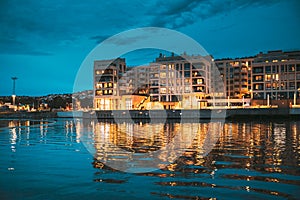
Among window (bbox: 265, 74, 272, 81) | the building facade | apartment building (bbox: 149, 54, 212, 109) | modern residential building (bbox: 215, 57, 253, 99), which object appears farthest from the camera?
modern residential building (bbox: 215, 57, 253, 99)

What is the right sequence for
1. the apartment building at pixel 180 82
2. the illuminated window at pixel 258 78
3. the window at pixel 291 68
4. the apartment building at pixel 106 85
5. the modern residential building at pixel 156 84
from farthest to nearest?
the apartment building at pixel 106 85 < the modern residential building at pixel 156 84 < the apartment building at pixel 180 82 < the illuminated window at pixel 258 78 < the window at pixel 291 68

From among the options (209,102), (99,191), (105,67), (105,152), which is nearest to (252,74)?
(209,102)

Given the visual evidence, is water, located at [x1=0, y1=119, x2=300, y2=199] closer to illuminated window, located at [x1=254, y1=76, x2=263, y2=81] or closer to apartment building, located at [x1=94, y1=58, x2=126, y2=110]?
illuminated window, located at [x1=254, y1=76, x2=263, y2=81]

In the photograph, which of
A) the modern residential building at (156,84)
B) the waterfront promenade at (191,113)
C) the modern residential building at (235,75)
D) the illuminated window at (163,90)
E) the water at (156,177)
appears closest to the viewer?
the water at (156,177)

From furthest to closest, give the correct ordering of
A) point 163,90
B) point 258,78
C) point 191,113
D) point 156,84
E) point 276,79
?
point 156,84 → point 163,90 → point 258,78 → point 276,79 → point 191,113

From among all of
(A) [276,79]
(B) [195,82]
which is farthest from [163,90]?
(A) [276,79]

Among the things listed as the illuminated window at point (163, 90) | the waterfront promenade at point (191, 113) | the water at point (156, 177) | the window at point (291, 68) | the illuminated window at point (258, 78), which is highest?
the window at point (291, 68)

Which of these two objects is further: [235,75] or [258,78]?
[235,75]

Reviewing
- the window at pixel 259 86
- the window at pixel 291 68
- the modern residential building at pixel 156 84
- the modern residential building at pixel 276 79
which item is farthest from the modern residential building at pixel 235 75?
the window at pixel 291 68

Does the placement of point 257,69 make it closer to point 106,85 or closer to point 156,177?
point 106,85

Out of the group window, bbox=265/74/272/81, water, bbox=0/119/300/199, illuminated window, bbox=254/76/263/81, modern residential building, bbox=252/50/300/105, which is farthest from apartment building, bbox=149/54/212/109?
water, bbox=0/119/300/199

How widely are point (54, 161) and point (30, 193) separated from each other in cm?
632

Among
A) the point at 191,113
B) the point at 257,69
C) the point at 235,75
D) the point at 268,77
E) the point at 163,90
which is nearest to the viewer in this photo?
the point at 191,113

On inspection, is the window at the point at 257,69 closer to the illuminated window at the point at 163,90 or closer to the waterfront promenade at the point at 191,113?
the waterfront promenade at the point at 191,113
